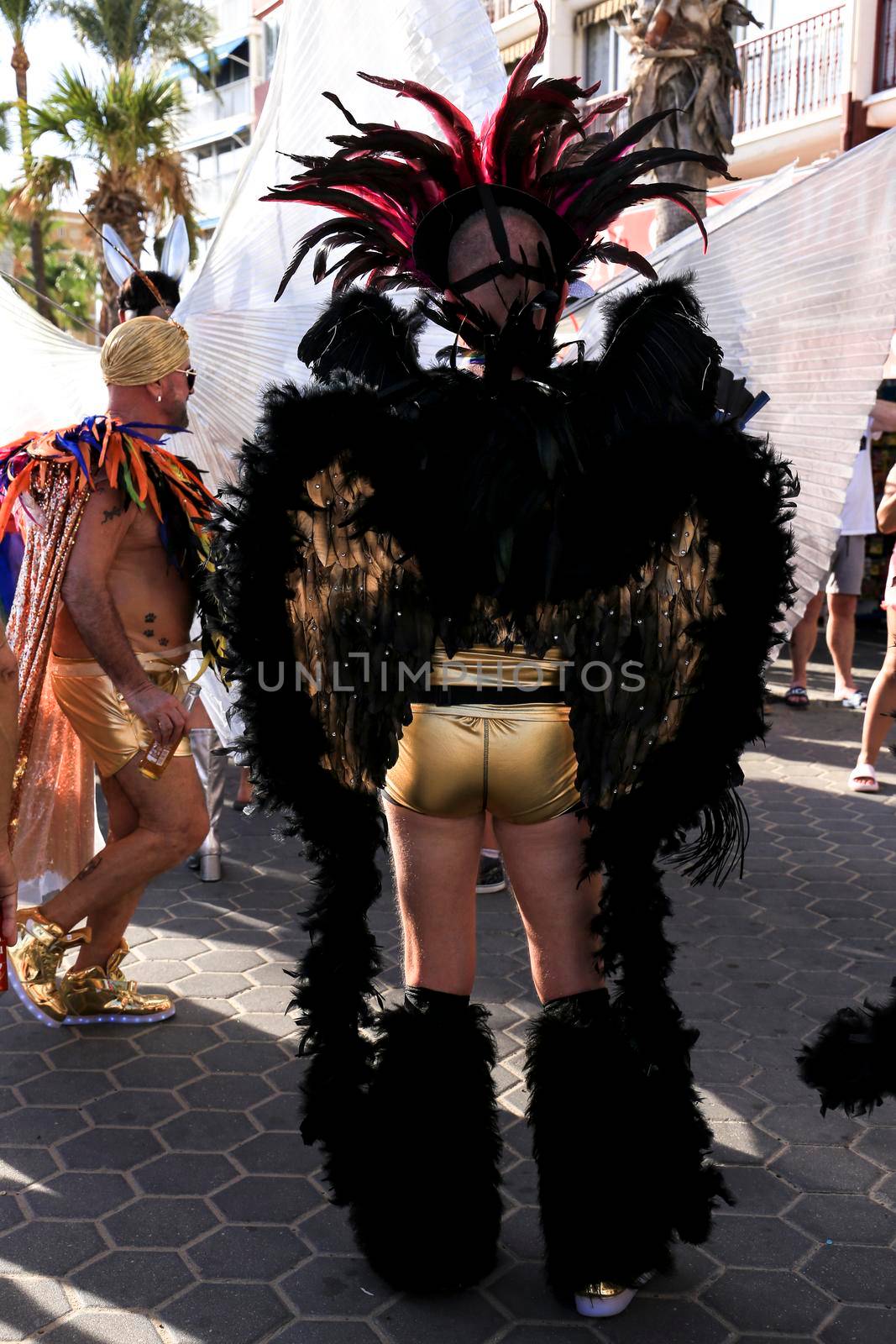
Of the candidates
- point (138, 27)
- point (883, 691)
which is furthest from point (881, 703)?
point (138, 27)

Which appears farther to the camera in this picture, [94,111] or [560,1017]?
[94,111]

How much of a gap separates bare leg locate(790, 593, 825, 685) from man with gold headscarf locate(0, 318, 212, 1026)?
492 cm

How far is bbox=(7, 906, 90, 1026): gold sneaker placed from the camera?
3396mm

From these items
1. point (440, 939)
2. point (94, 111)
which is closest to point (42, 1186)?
point (440, 939)

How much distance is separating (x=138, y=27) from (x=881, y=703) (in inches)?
1094

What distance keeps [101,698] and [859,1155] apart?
7.33 ft

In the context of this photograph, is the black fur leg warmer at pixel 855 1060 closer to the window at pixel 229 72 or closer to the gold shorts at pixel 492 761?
the gold shorts at pixel 492 761

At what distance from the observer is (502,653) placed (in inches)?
80.3

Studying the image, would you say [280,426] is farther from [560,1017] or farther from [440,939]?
[560,1017]

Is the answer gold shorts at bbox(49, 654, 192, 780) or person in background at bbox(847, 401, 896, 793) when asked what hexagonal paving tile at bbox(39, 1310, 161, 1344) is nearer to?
gold shorts at bbox(49, 654, 192, 780)

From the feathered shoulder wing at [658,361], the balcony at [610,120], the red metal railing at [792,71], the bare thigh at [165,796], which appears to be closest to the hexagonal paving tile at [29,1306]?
the bare thigh at [165,796]

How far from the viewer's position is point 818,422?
2707 millimetres

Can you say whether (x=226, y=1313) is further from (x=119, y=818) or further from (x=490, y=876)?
(x=490, y=876)

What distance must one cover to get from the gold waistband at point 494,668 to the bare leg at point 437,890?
26 cm
